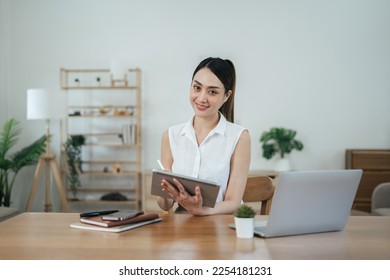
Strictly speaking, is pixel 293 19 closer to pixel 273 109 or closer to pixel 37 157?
pixel 273 109

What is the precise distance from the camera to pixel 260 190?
228 centimetres

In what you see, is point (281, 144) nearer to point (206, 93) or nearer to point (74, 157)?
point (74, 157)

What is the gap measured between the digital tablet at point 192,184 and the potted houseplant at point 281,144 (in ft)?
13.7

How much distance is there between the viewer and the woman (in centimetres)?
226

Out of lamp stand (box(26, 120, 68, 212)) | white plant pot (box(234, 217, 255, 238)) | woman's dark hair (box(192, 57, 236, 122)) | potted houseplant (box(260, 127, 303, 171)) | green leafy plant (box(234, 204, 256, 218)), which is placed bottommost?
lamp stand (box(26, 120, 68, 212))

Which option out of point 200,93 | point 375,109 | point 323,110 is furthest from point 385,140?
point 200,93

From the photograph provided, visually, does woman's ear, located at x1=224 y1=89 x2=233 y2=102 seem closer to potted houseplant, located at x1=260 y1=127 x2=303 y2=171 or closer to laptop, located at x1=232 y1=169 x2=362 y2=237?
laptop, located at x1=232 y1=169 x2=362 y2=237

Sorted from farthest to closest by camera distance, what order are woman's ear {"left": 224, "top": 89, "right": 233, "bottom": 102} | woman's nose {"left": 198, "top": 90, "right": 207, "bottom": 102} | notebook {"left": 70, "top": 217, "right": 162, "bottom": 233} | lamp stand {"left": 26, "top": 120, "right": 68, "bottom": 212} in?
1. lamp stand {"left": 26, "top": 120, "right": 68, "bottom": 212}
2. woman's ear {"left": 224, "top": 89, "right": 233, "bottom": 102}
3. woman's nose {"left": 198, "top": 90, "right": 207, "bottom": 102}
4. notebook {"left": 70, "top": 217, "right": 162, "bottom": 233}

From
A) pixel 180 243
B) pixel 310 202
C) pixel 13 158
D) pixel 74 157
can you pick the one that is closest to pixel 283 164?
pixel 74 157

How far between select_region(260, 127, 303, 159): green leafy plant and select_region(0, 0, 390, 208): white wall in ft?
0.69

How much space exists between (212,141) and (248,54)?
4.01 m

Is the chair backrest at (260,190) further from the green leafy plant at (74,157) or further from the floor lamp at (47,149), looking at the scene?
the green leafy plant at (74,157)

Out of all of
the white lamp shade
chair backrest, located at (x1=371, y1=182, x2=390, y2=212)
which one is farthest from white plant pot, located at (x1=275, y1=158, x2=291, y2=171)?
A: the white lamp shade

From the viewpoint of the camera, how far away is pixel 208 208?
2.02 m
